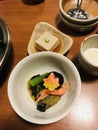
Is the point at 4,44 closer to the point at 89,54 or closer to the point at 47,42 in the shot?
the point at 47,42

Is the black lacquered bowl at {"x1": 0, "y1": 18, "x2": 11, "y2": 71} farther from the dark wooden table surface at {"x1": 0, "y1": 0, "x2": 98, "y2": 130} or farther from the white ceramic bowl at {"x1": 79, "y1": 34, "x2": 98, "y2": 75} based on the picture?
the white ceramic bowl at {"x1": 79, "y1": 34, "x2": 98, "y2": 75}

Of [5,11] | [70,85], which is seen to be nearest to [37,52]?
[70,85]

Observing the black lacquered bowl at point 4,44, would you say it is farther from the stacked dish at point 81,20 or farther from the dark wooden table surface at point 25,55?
the stacked dish at point 81,20

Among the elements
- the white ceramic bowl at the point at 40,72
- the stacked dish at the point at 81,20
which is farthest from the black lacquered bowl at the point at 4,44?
the stacked dish at the point at 81,20

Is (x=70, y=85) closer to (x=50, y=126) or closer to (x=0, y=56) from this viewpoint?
(x=50, y=126)

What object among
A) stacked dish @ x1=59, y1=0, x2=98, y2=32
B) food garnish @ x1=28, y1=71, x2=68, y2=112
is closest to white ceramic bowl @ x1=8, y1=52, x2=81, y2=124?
food garnish @ x1=28, y1=71, x2=68, y2=112

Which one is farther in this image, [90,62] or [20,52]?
[20,52]

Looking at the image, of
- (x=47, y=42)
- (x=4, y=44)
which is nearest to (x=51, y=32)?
(x=47, y=42)
